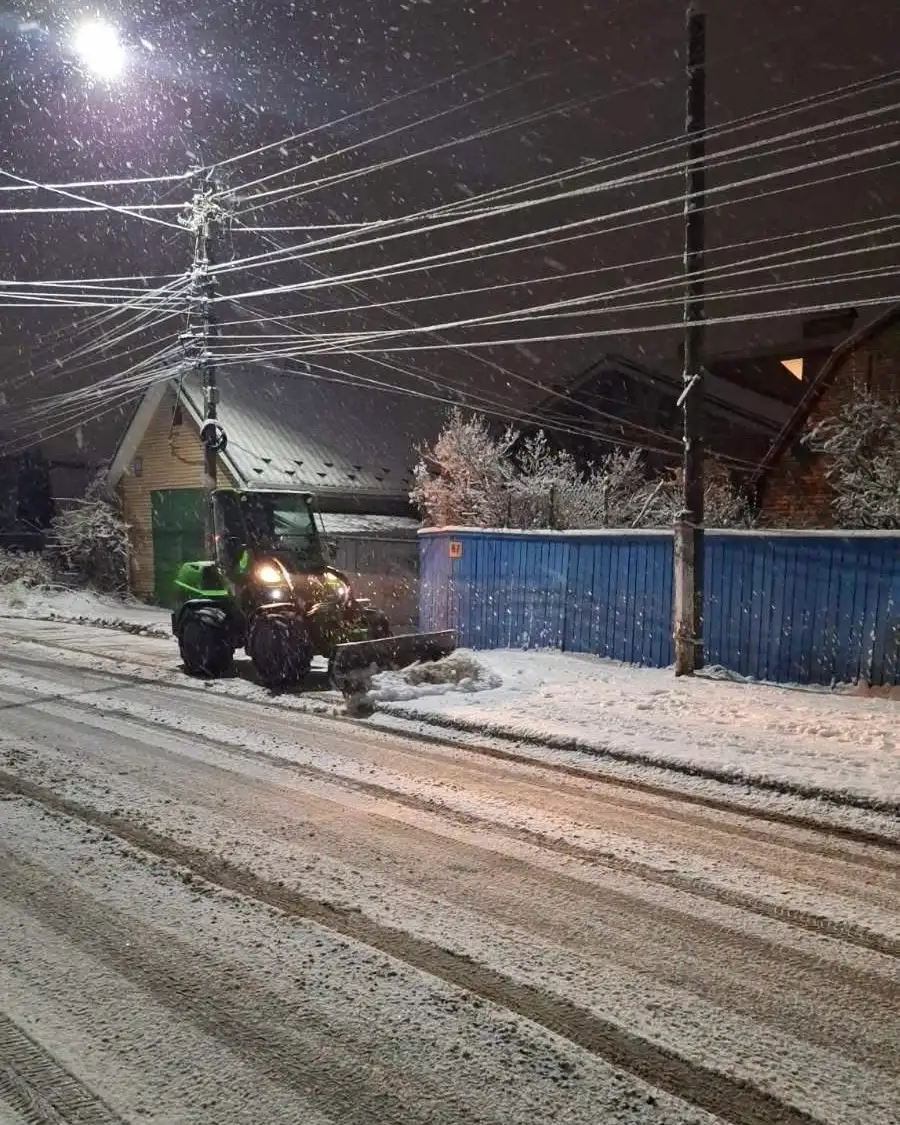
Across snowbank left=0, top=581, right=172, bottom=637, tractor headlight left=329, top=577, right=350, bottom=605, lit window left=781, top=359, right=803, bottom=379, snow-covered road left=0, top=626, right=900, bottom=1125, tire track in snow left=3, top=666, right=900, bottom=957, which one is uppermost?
lit window left=781, top=359, right=803, bottom=379

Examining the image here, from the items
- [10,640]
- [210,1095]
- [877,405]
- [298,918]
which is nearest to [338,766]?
[298,918]

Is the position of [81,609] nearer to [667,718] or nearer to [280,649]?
[280,649]

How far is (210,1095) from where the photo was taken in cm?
307

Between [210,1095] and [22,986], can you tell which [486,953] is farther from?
[22,986]

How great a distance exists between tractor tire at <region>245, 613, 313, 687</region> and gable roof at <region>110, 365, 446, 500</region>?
15231 millimetres

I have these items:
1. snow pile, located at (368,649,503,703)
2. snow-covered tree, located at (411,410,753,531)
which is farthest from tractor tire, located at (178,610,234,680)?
snow-covered tree, located at (411,410,753,531)

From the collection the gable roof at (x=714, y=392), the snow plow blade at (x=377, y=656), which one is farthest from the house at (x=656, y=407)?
the snow plow blade at (x=377, y=656)

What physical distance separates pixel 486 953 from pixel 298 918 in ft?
3.30

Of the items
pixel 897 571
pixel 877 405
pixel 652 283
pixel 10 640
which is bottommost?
pixel 10 640

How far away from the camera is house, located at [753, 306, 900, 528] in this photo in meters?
20.6

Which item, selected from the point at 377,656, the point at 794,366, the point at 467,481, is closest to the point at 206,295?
the point at 467,481

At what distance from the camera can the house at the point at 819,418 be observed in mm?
20562

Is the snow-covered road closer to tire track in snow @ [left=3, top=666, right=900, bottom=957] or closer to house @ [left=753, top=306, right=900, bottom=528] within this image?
tire track in snow @ [left=3, top=666, right=900, bottom=957]

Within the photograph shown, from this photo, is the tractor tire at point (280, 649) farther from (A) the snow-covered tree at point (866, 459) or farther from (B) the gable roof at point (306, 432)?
(B) the gable roof at point (306, 432)
